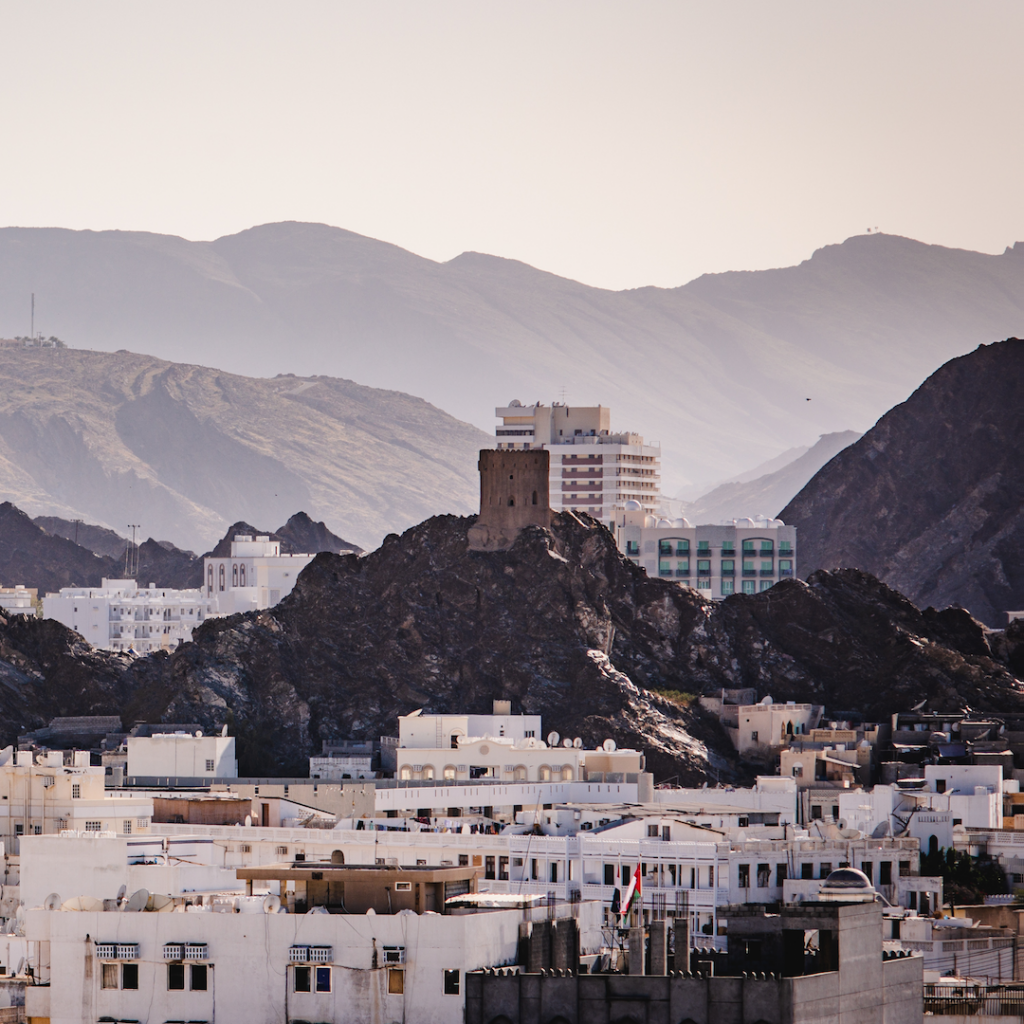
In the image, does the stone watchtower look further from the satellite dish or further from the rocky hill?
the satellite dish

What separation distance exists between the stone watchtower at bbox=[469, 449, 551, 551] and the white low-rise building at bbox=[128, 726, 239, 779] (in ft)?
123

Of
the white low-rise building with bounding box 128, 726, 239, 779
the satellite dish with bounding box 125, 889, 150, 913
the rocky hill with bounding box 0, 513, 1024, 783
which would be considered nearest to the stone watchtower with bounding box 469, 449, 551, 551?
the rocky hill with bounding box 0, 513, 1024, 783

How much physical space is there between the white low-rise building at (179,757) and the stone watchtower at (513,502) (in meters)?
37.5

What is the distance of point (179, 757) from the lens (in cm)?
13925

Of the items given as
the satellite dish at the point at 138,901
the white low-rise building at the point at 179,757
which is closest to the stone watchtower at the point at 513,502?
the white low-rise building at the point at 179,757

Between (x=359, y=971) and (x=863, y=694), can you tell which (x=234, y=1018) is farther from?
(x=863, y=694)

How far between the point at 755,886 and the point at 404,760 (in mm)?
58129

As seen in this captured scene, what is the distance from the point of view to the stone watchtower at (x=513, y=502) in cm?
17625

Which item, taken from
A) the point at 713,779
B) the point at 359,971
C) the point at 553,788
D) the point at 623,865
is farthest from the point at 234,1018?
the point at 713,779

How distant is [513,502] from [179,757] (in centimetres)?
4426

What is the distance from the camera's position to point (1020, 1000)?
58.5 metres

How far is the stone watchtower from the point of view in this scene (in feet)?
578

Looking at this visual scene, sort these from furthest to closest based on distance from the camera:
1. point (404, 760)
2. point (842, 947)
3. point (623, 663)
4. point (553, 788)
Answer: point (623, 663), point (404, 760), point (553, 788), point (842, 947)

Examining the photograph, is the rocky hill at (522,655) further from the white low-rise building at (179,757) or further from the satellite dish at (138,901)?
the satellite dish at (138,901)
